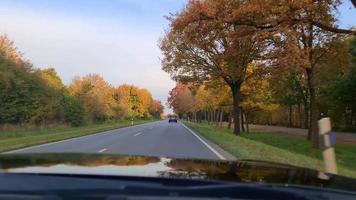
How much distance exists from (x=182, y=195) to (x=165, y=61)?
152 feet

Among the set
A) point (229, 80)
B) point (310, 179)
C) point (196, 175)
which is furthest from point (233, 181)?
point (229, 80)

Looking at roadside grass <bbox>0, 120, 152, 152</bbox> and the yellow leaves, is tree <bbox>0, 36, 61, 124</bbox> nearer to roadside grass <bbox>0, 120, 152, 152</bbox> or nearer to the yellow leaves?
roadside grass <bbox>0, 120, 152, 152</bbox>

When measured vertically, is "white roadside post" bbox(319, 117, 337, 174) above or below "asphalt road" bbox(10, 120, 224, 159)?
above

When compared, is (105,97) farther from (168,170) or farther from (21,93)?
(168,170)

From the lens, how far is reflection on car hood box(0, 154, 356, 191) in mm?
3023

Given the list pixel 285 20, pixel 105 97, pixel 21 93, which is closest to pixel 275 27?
pixel 285 20

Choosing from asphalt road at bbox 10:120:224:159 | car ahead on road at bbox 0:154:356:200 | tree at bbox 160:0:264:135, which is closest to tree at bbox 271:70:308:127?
tree at bbox 160:0:264:135

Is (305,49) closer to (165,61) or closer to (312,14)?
(312,14)

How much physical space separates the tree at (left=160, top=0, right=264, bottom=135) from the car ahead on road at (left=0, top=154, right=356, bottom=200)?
2523 centimetres

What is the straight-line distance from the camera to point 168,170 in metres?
3.34

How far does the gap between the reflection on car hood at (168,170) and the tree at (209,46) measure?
24.7m

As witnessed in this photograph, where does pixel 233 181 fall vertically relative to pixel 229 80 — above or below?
below

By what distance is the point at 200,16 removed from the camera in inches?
1192

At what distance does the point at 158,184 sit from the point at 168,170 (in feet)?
1.85
